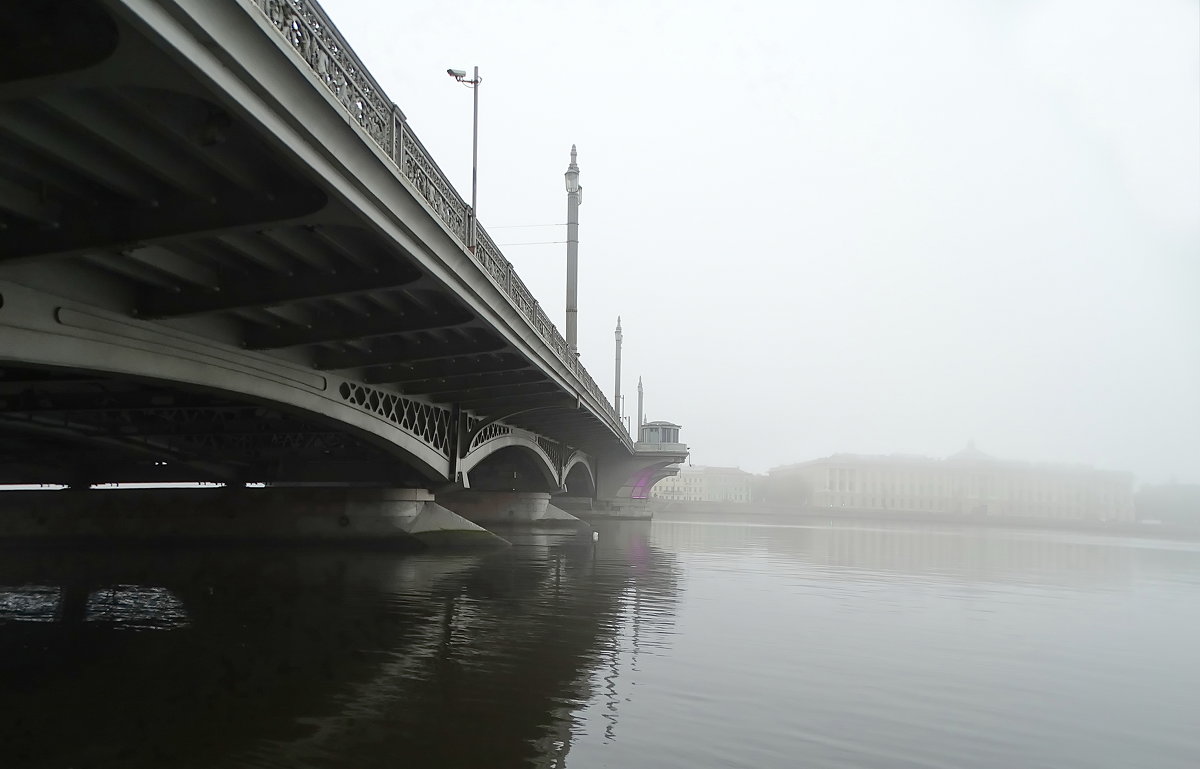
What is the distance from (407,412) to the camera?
2528 cm

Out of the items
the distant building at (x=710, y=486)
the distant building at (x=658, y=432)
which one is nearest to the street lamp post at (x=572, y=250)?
the distant building at (x=658, y=432)

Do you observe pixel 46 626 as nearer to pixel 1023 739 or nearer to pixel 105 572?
pixel 105 572

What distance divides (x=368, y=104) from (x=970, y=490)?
14971 cm

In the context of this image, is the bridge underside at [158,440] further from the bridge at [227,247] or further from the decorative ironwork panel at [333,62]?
the decorative ironwork panel at [333,62]

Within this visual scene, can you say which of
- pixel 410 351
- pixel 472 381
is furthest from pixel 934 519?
pixel 410 351

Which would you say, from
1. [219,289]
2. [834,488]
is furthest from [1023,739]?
[834,488]

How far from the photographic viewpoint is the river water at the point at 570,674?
24.5ft

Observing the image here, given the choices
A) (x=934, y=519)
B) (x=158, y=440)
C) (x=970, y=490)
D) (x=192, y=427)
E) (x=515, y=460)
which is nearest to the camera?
(x=192, y=427)

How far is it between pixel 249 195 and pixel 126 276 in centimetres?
444

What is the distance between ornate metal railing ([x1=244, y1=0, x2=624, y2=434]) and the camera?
8.79m

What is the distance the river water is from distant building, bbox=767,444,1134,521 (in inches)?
4603

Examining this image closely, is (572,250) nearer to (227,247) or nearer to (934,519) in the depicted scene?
(227,247)

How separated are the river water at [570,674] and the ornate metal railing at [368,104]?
6.48 m

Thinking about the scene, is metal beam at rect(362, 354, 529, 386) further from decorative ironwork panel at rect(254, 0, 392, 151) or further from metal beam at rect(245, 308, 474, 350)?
decorative ironwork panel at rect(254, 0, 392, 151)
